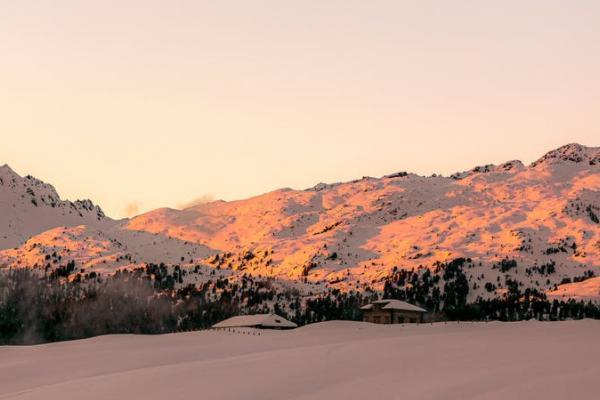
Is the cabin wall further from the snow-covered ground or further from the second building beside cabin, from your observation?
the snow-covered ground

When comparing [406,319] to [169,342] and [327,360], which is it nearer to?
[169,342]

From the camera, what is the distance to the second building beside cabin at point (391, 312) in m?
127

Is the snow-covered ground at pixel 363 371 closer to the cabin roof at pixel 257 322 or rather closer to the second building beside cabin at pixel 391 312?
the cabin roof at pixel 257 322

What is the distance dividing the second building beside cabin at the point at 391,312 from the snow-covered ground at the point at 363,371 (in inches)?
3772

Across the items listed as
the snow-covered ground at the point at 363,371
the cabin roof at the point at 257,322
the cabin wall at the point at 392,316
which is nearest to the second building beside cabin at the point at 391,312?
the cabin wall at the point at 392,316

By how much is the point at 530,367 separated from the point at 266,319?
337 feet

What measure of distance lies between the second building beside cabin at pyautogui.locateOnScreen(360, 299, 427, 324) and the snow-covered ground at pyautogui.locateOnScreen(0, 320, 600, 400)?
95.8 metres

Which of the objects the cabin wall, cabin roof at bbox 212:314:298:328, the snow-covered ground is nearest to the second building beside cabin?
the cabin wall

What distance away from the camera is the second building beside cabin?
126950mm

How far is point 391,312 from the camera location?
12750 centimetres

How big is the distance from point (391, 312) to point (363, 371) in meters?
108

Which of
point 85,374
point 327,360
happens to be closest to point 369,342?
point 327,360

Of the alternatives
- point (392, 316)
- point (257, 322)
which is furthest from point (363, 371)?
point (392, 316)

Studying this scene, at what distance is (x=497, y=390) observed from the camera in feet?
51.0
